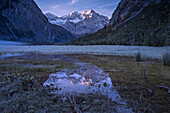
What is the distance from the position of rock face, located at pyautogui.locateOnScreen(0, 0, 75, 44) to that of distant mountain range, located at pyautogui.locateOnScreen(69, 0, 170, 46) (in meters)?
61.9

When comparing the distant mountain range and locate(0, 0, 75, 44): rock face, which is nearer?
the distant mountain range

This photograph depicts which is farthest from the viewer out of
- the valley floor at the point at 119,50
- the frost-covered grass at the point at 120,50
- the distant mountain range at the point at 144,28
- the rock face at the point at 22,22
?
the rock face at the point at 22,22

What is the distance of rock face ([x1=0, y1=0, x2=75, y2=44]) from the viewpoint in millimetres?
92338

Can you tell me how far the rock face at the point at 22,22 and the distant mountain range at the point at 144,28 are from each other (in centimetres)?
6185

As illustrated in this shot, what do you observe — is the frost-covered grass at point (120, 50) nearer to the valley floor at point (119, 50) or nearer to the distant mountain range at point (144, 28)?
the valley floor at point (119, 50)

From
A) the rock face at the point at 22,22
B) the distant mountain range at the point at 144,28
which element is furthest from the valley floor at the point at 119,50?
the rock face at the point at 22,22

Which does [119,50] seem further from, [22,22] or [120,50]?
[22,22]

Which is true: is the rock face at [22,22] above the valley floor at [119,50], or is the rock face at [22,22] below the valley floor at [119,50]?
above

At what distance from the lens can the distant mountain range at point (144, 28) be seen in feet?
74.3

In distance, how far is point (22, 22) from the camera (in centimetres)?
10962

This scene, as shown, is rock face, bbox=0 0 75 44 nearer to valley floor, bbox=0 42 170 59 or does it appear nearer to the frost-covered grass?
valley floor, bbox=0 42 170 59

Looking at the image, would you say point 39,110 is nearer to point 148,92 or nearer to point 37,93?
point 37,93

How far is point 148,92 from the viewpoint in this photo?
3480 millimetres

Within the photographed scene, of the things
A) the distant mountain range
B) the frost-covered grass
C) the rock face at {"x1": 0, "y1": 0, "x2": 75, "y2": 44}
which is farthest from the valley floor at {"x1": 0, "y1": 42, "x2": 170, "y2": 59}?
the rock face at {"x1": 0, "y1": 0, "x2": 75, "y2": 44}
